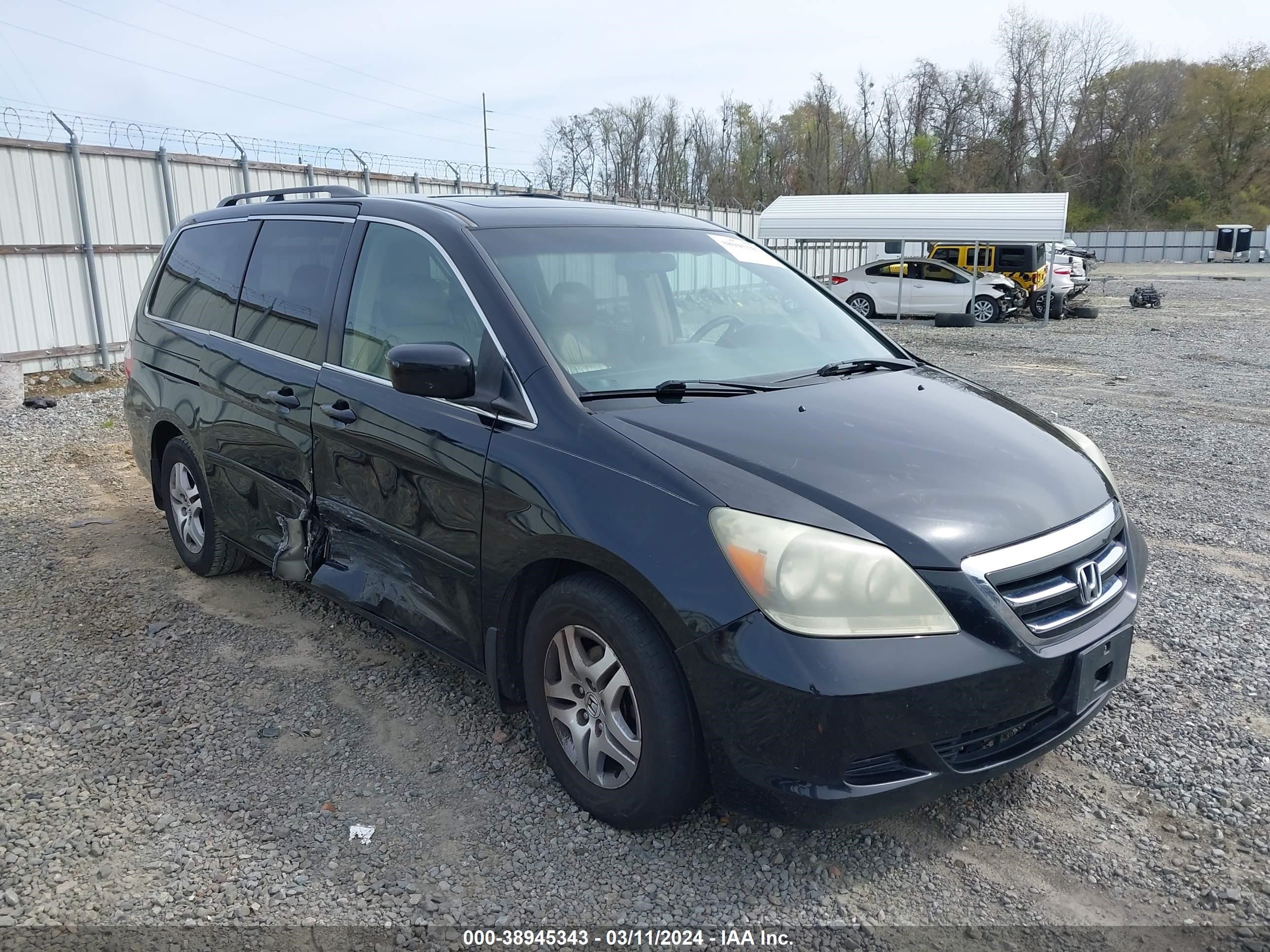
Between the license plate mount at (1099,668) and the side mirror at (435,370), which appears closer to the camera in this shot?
the license plate mount at (1099,668)

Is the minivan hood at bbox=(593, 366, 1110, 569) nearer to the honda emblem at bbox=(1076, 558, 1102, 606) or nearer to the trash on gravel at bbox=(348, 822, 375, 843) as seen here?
the honda emblem at bbox=(1076, 558, 1102, 606)

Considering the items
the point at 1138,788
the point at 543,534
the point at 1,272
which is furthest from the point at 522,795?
the point at 1,272

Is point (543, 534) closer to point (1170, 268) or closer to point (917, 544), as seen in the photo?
point (917, 544)

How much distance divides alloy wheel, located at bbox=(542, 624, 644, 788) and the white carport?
1983 cm

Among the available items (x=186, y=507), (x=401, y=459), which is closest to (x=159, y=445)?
(x=186, y=507)

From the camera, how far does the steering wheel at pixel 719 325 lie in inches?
141

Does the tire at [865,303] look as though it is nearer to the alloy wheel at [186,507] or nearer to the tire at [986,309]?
the tire at [986,309]

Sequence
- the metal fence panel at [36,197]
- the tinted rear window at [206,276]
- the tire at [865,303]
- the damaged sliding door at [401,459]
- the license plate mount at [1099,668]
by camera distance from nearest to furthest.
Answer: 1. the license plate mount at [1099,668]
2. the damaged sliding door at [401,459]
3. the tinted rear window at [206,276]
4. the metal fence panel at [36,197]
5. the tire at [865,303]

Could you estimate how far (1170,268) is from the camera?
56094 mm

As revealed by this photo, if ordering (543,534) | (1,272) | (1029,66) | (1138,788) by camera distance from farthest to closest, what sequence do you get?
(1029,66) < (1,272) < (1138,788) < (543,534)

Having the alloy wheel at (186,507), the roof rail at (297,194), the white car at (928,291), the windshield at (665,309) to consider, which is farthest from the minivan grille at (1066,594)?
the white car at (928,291)

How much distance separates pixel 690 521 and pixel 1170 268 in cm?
6319

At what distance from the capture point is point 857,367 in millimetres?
3691

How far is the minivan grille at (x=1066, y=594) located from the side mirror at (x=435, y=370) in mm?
1718
